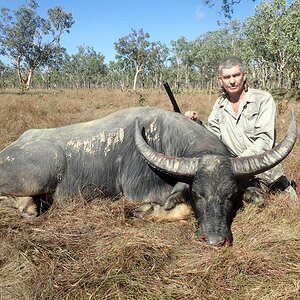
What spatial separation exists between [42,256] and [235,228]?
5.65 feet

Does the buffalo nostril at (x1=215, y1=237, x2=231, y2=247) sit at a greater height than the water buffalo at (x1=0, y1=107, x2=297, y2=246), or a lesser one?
lesser

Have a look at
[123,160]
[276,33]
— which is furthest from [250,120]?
[276,33]

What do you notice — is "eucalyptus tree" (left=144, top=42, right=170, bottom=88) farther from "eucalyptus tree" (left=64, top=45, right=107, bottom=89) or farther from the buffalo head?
the buffalo head

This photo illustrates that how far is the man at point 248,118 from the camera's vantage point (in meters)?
4.20

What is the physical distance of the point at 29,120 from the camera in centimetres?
1072

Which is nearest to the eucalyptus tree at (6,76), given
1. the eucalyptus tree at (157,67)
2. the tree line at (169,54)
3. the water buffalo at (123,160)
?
the tree line at (169,54)

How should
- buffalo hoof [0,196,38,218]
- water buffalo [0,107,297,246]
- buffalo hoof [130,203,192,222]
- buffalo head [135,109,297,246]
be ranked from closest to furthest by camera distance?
buffalo head [135,109,297,246] < water buffalo [0,107,297,246] < buffalo hoof [130,203,192,222] < buffalo hoof [0,196,38,218]

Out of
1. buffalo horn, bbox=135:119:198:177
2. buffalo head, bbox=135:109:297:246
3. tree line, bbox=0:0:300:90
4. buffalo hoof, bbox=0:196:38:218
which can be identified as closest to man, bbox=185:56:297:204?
buffalo head, bbox=135:109:297:246

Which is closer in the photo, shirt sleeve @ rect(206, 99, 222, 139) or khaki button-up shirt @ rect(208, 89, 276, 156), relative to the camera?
khaki button-up shirt @ rect(208, 89, 276, 156)

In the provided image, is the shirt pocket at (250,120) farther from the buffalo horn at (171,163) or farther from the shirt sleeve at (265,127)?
the buffalo horn at (171,163)

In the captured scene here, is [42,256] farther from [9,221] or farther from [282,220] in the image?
[282,220]

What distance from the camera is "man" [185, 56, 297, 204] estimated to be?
13.8 ft

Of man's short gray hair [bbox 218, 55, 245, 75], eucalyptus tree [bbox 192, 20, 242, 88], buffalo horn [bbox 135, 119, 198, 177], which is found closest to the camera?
buffalo horn [bbox 135, 119, 198, 177]

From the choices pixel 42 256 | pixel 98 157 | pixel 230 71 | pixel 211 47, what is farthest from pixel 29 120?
pixel 211 47
